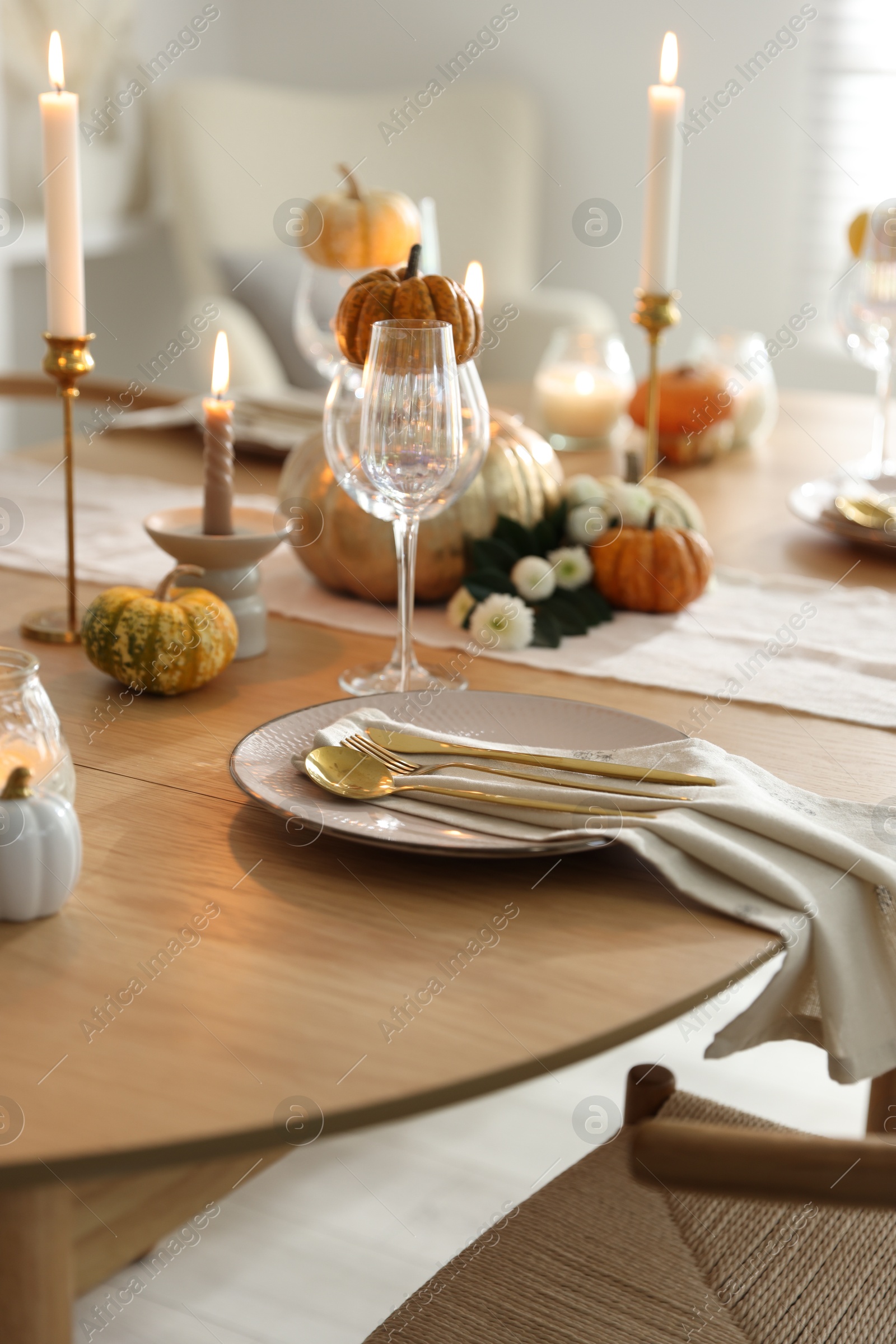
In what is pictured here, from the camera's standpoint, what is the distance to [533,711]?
0.84 m

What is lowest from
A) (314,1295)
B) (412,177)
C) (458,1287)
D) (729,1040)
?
(314,1295)

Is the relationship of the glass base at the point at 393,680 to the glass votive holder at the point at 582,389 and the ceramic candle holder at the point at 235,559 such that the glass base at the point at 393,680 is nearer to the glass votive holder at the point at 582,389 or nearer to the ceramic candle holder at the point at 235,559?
the ceramic candle holder at the point at 235,559

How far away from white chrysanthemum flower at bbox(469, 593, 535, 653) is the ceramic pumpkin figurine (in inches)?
26.7

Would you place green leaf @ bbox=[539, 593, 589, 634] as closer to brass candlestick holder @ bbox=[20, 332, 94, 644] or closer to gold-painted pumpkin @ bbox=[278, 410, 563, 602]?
gold-painted pumpkin @ bbox=[278, 410, 563, 602]

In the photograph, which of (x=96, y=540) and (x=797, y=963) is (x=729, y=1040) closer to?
(x=797, y=963)

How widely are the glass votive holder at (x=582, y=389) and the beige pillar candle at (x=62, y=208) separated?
0.80m

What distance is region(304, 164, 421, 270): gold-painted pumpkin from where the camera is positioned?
125 centimetres

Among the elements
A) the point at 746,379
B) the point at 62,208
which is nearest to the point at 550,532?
the point at 62,208

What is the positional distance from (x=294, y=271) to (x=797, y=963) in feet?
9.05

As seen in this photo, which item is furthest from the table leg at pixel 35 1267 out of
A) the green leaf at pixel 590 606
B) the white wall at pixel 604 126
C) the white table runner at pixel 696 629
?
the white wall at pixel 604 126

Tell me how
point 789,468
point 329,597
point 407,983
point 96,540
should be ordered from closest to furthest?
point 407,983
point 329,597
point 96,540
point 789,468

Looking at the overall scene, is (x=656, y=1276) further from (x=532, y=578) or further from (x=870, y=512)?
(x=870, y=512)

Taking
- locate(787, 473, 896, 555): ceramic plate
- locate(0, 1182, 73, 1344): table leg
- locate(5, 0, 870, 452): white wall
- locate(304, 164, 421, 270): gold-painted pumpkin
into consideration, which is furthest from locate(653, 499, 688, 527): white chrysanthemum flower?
locate(5, 0, 870, 452): white wall

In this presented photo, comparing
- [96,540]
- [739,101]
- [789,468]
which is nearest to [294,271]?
[739,101]
